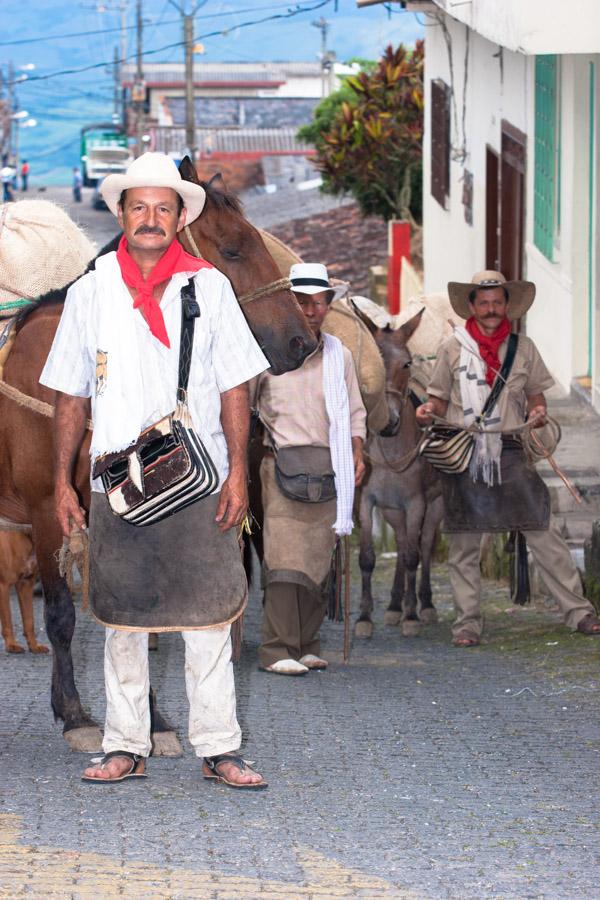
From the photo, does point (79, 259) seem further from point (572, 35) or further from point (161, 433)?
point (572, 35)

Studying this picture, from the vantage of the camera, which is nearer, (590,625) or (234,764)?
(234,764)

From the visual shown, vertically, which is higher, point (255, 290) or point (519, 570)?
point (255, 290)

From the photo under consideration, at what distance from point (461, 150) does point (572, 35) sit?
946 cm

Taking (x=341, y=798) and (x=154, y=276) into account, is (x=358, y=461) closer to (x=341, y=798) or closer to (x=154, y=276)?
(x=341, y=798)

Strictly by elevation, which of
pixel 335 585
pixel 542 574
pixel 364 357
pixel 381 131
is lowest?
pixel 542 574

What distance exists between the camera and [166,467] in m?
5.21

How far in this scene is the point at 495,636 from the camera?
948 cm

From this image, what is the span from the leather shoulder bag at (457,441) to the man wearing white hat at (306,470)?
0.86 metres

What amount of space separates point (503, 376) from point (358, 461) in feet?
3.94

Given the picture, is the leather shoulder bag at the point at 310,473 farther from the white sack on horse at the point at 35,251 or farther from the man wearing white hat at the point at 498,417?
the white sack on horse at the point at 35,251

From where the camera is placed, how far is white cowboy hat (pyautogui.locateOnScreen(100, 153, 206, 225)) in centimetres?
537

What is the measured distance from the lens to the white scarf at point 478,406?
8.97 meters

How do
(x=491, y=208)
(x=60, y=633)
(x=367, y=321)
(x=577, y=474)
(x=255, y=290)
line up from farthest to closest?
(x=491, y=208) < (x=577, y=474) < (x=367, y=321) < (x=60, y=633) < (x=255, y=290)

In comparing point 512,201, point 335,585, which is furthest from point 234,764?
point 512,201
